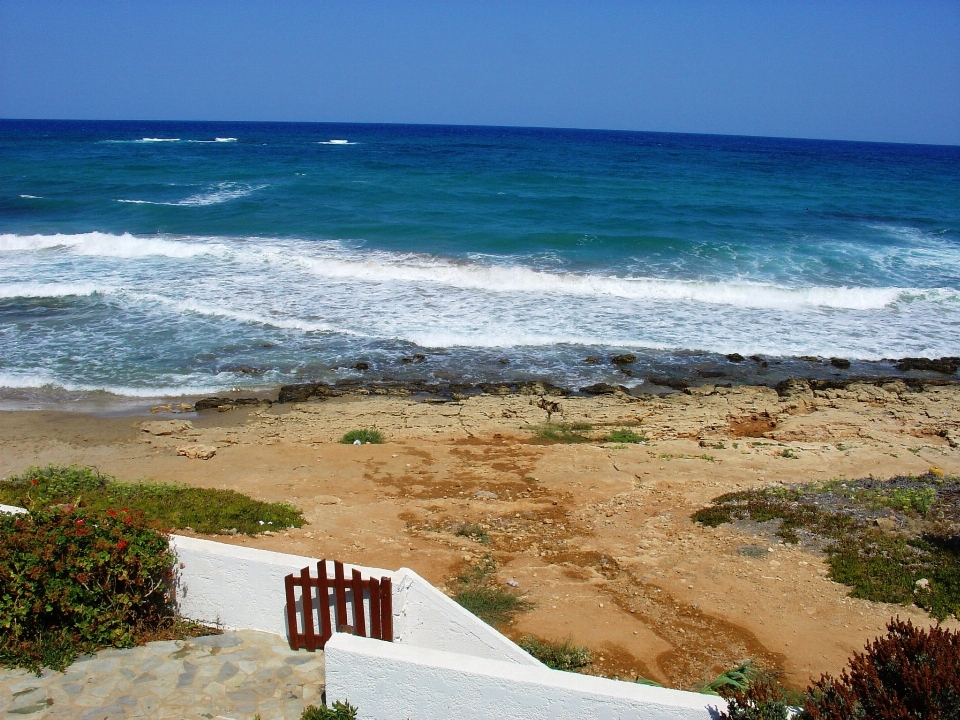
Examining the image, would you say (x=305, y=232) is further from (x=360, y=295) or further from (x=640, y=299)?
(x=640, y=299)

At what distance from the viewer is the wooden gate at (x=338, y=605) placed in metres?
6.15

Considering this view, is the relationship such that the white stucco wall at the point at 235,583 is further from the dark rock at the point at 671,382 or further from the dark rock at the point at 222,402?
the dark rock at the point at 671,382

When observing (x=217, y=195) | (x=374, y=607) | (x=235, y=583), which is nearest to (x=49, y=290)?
(x=217, y=195)

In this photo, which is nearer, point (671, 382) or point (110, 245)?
point (671, 382)

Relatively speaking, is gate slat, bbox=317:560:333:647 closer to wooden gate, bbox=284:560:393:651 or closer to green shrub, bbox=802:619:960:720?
wooden gate, bbox=284:560:393:651

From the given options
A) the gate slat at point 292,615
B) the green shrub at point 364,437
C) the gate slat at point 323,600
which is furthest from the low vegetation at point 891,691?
the green shrub at point 364,437

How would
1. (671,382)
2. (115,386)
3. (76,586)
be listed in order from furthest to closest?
(671,382) → (115,386) → (76,586)

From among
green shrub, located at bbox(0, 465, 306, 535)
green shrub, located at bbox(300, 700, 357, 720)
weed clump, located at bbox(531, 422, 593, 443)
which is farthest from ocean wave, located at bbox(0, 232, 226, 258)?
green shrub, located at bbox(300, 700, 357, 720)

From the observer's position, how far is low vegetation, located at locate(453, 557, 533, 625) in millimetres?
7879

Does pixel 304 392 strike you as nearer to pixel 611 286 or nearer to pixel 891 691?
pixel 611 286

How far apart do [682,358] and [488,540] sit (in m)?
9.66

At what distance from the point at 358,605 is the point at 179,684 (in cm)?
142

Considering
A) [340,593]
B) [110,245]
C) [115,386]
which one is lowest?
[115,386]

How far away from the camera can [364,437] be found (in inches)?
531
